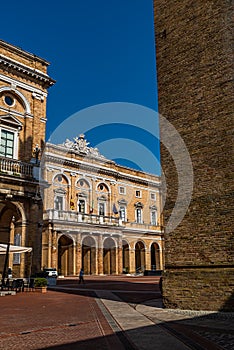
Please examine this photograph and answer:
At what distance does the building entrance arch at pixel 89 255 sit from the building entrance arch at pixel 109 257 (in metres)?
2.35

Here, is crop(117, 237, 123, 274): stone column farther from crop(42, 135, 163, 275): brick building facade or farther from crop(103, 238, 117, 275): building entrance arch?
crop(103, 238, 117, 275): building entrance arch

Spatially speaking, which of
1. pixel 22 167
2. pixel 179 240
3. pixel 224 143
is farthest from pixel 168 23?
pixel 22 167

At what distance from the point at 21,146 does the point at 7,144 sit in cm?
88

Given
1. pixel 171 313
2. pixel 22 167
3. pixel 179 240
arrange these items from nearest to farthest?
pixel 171 313, pixel 179 240, pixel 22 167

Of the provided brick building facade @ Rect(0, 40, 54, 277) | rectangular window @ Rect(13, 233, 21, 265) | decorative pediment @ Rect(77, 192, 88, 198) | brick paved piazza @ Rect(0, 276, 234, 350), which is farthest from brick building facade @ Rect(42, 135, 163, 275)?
brick paved piazza @ Rect(0, 276, 234, 350)

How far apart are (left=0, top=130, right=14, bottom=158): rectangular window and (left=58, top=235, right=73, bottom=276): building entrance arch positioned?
17405 millimetres

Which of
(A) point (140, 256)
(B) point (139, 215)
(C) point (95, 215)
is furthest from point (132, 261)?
(C) point (95, 215)

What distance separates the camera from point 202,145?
10398 mm

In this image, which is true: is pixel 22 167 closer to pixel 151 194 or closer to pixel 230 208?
pixel 230 208

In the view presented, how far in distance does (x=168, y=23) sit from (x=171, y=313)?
8.69 metres

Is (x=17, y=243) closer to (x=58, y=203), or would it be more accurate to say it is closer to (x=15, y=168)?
Answer: (x=15, y=168)

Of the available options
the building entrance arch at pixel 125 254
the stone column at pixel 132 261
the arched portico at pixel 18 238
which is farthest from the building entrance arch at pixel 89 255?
the arched portico at pixel 18 238

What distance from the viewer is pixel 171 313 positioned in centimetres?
964

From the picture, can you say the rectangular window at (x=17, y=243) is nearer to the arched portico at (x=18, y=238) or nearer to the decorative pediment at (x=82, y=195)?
the arched portico at (x=18, y=238)
